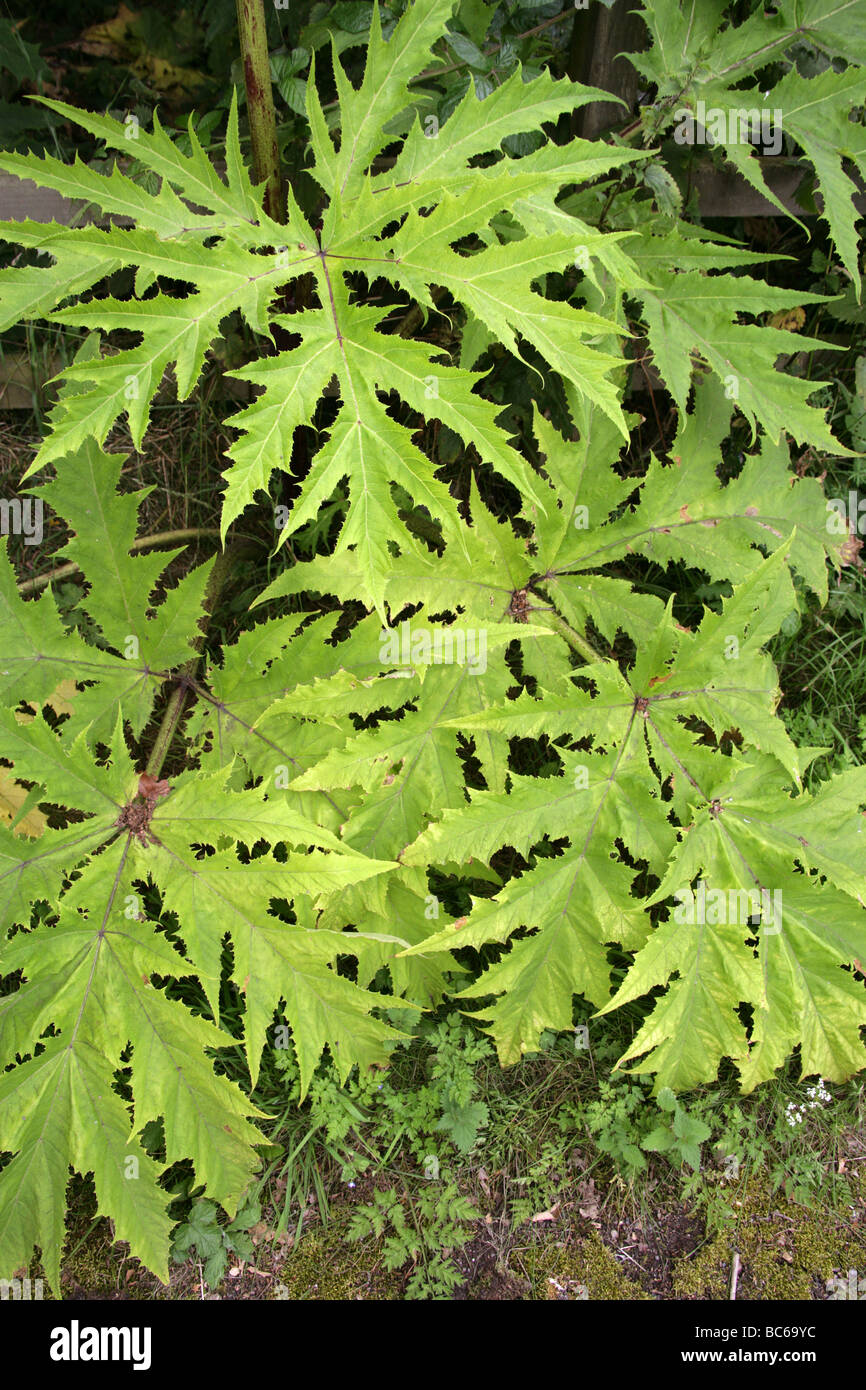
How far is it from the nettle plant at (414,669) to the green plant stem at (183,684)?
0.02m

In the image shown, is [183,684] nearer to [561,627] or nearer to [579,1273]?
[561,627]

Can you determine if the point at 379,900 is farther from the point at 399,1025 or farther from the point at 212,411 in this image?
the point at 212,411

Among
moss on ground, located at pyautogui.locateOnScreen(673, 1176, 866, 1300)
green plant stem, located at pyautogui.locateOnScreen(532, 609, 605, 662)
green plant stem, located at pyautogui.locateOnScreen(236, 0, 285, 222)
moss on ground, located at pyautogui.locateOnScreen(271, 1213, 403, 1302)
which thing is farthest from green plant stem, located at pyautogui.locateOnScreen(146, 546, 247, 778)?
moss on ground, located at pyautogui.locateOnScreen(673, 1176, 866, 1300)

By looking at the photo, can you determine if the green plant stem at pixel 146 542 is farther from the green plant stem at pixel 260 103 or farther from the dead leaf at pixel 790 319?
the dead leaf at pixel 790 319

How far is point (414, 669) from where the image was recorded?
7.43 feet

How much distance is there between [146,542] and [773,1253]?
2.72m

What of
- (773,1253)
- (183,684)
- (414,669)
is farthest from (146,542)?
(773,1253)

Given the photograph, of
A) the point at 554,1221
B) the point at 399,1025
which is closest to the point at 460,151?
the point at 399,1025

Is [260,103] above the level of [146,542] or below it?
above

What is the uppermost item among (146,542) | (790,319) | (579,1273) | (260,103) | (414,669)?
(790,319)

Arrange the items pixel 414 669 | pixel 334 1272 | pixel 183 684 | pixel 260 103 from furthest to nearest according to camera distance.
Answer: pixel 334 1272 → pixel 183 684 → pixel 414 669 → pixel 260 103

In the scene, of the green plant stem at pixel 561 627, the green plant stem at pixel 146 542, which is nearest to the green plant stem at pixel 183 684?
the green plant stem at pixel 146 542

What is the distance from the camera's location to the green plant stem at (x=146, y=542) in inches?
109

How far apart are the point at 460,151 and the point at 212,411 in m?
1.41
